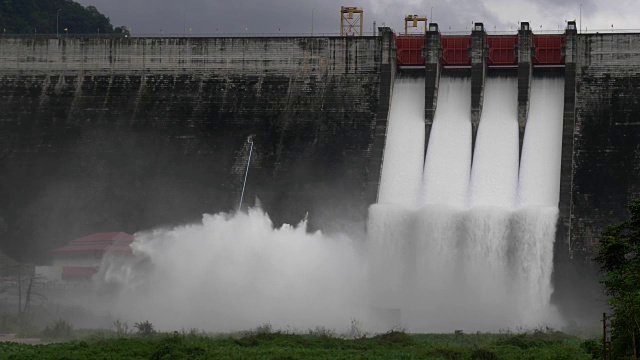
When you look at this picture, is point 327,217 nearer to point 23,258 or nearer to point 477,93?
point 477,93

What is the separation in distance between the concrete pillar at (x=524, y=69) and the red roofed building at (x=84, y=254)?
20.8 meters

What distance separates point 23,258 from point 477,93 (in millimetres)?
24790

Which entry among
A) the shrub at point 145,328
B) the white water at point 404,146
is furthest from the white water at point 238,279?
the white water at point 404,146

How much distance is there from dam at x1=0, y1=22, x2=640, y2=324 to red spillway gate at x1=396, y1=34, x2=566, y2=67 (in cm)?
9

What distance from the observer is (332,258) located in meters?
62.1

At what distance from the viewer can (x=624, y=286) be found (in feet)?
133

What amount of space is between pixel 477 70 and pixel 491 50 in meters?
1.79

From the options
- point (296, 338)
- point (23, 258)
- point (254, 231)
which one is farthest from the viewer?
point (23, 258)

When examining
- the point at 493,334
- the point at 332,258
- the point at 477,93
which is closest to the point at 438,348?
the point at 493,334

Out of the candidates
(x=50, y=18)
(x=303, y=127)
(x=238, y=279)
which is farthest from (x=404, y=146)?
(x=50, y=18)

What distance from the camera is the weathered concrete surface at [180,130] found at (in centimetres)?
6769

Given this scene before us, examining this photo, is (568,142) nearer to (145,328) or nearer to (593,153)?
(593,153)

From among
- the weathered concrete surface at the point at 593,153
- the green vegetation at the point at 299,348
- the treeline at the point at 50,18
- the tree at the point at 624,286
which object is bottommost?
the green vegetation at the point at 299,348

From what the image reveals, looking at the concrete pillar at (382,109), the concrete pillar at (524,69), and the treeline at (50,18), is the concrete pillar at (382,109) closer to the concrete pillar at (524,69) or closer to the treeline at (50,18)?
the concrete pillar at (524,69)
